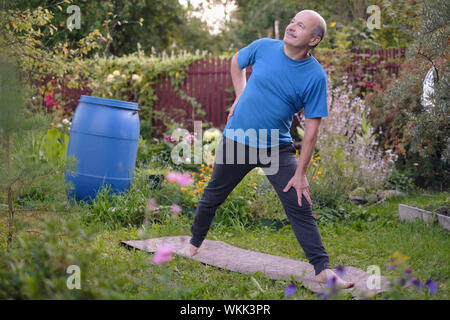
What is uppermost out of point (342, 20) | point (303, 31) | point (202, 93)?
point (342, 20)

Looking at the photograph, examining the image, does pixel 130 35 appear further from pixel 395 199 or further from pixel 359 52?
pixel 395 199

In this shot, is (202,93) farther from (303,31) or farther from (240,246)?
(303,31)

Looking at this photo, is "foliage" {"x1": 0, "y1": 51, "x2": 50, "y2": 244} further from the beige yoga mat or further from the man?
the man

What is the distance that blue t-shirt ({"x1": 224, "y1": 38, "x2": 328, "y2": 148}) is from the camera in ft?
8.32

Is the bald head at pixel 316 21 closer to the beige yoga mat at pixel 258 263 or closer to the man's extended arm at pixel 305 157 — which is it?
the man's extended arm at pixel 305 157

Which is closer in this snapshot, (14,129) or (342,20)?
(14,129)

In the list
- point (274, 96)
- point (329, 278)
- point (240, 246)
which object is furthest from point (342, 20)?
point (329, 278)

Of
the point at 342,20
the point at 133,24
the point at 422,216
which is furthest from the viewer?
the point at 133,24

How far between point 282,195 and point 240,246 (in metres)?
1.01

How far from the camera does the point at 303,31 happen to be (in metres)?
2.54

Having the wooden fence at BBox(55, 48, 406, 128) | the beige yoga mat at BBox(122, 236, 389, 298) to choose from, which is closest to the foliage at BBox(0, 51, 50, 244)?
the beige yoga mat at BBox(122, 236, 389, 298)

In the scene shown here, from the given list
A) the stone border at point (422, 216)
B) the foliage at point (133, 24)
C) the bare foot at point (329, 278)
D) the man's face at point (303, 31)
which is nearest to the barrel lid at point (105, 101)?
the man's face at point (303, 31)

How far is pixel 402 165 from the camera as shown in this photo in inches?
247

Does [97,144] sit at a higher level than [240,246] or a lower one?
higher
